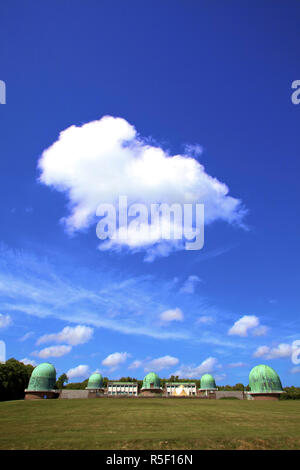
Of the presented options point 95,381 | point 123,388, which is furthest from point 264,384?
point 123,388

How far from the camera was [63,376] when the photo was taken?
122 meters

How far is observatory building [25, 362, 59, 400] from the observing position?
61625 millimetres

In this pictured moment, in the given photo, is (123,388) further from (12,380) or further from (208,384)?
(12,380)

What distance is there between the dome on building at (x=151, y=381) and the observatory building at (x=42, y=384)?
81.9 feet

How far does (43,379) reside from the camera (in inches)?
2466

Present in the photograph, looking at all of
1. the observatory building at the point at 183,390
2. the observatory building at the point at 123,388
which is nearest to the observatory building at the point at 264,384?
the observatory building at the point at 183,390

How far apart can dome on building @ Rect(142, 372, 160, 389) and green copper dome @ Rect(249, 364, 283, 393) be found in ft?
83.8

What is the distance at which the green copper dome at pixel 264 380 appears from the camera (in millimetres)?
62438

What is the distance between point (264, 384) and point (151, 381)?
29503mm

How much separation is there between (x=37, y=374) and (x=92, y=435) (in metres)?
53.9

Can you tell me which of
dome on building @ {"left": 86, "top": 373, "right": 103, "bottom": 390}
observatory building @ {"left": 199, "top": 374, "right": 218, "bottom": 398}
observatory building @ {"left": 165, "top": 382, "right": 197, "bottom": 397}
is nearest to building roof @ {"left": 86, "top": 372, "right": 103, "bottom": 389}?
dome on building @ {"left": 86, "top": 373, "right": 103, "bottom": 390}

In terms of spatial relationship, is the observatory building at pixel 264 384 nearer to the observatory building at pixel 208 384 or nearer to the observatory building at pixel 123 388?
the observatory building at pixel 208 384
